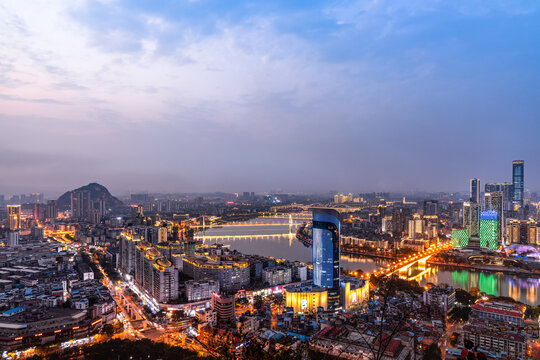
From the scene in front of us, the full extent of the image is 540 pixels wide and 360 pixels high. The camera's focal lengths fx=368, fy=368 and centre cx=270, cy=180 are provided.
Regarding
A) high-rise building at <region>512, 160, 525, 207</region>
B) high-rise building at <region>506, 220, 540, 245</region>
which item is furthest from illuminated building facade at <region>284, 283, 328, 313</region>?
high-rise building at <region>512, 160, 525, 207</region>

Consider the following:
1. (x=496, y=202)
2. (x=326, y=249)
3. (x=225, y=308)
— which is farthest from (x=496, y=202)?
(x=225, y=308)

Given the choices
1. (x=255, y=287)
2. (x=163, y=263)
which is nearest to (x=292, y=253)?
(x=255, y=287)

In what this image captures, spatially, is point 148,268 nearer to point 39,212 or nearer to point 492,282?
point 492,282

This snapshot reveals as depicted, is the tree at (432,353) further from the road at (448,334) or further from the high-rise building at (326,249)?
the high-rise building at (326,249)

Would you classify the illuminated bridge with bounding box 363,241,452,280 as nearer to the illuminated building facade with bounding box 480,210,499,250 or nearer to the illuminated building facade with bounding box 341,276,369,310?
the illuminated building facade with bounding box 480,210,499,250

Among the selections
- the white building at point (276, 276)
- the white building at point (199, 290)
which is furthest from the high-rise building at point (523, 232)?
the white building at point (199, 290)
